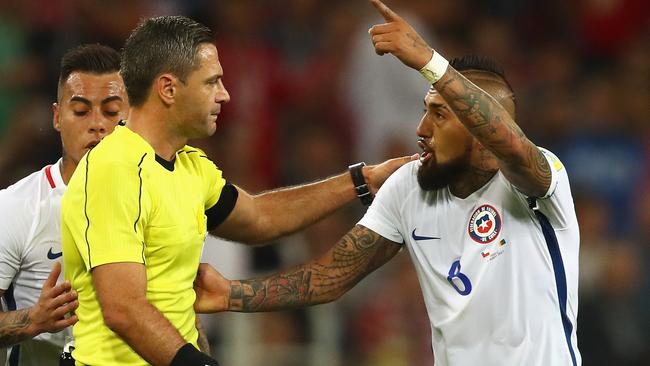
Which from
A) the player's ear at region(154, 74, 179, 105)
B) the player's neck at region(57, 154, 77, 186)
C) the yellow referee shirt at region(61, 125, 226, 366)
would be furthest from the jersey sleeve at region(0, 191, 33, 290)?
the player's ear at region(154, 74, 179, 105)

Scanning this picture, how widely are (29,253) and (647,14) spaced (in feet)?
21.6

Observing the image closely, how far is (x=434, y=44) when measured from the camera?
9180 mm

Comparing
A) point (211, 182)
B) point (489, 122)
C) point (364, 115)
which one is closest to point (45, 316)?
point (211, 182)

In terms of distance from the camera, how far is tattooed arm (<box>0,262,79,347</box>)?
4156 mm

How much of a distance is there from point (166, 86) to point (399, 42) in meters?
0.84

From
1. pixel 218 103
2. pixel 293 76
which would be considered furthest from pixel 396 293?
pixel 218 103

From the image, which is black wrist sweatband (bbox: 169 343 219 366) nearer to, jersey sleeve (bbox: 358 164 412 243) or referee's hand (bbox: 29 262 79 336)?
referee's hand (bbox: 29 262 79 336)

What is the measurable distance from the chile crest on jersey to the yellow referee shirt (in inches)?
39.3

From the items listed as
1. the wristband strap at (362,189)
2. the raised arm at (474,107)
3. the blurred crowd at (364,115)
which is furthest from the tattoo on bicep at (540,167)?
the blurred crowd at (364,115)

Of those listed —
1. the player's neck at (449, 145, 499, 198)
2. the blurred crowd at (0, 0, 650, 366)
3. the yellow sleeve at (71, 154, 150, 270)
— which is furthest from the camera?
the blurred crowd at (0, 0, 650, 366)

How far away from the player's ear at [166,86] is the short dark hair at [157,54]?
0.06 feet

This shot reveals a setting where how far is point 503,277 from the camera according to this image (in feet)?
14.2

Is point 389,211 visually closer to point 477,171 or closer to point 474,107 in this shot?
point 477,171

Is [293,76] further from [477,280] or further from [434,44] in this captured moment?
[477,280]
